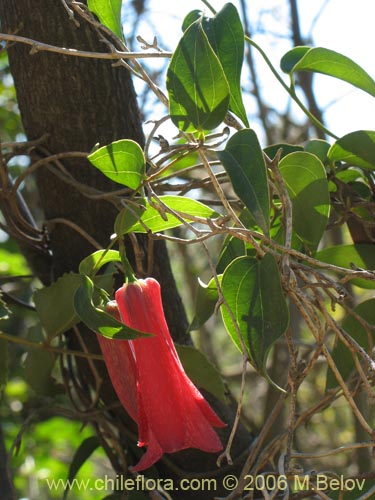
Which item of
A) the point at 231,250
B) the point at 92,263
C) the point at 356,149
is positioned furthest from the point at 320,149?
the point at 92,263

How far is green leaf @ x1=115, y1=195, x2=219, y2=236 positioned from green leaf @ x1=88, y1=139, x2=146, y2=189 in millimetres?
26

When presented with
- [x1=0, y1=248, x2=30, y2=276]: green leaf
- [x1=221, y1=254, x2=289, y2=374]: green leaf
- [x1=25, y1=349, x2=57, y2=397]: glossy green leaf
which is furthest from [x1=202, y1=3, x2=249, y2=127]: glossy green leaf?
[x1=0, y1=248, x2=30, y2=276]: green leaf

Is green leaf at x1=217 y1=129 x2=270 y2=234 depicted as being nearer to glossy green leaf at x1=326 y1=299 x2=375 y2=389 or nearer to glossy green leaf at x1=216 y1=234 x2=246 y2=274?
glossy green leaf at x1=216 y1=234 x2=246 y2=274

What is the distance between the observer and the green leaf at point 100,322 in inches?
22.5

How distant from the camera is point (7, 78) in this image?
211 centimetres

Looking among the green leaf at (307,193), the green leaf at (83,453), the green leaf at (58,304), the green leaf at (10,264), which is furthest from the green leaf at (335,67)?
the green leaf at (10,264)

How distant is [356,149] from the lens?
783 millimetres

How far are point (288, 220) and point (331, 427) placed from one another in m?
2.31

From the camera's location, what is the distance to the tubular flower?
0.61 meters

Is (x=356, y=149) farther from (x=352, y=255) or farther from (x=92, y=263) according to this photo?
(x=92, y=263)

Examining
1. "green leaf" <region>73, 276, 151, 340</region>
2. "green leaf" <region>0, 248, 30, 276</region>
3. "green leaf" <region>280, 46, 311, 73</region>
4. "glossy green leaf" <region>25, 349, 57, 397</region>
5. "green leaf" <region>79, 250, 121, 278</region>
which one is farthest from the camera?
"green leaf" <region>0, 248, 30, 276</region>

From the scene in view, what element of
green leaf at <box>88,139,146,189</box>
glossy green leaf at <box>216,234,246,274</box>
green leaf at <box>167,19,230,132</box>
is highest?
green leaf at <box>167,19,230,132</box>

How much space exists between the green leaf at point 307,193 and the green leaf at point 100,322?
21cm

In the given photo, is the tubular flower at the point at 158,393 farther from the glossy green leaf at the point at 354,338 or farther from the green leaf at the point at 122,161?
the glossy green leaf at the point at 354,338
